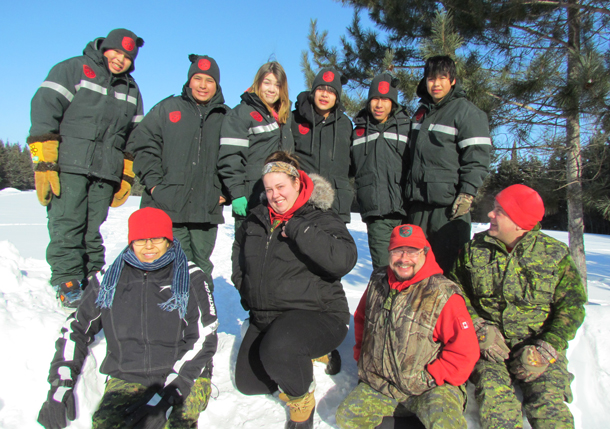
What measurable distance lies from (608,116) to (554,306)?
358 cm

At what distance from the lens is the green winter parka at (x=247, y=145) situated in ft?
9.48

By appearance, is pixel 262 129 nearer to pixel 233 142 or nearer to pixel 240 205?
pixel 233 142

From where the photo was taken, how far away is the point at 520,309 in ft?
7.18

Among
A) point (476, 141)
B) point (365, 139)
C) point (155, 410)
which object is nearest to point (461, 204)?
point (476, 141)

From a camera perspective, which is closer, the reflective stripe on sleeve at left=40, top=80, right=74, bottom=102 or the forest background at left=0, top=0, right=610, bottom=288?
the reflective stripe on sleeve at left=40, top=80, right=74, bottom=102

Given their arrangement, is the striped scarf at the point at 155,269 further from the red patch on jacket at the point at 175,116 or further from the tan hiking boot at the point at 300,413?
the red patch on jacket at the point at 175,116

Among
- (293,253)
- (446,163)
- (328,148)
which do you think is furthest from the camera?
(328,148)

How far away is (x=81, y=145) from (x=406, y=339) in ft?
8.82

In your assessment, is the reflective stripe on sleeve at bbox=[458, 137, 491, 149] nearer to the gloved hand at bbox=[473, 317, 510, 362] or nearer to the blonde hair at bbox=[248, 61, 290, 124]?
the gloved hand at bbox=[473, 317, 510, 362]

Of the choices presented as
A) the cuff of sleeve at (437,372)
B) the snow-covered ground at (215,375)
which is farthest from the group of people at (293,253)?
the snow-covered ground at (215,375)

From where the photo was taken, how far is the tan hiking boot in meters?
2.00

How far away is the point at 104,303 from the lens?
2.01m

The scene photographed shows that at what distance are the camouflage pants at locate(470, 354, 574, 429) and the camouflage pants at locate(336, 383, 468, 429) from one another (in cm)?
12

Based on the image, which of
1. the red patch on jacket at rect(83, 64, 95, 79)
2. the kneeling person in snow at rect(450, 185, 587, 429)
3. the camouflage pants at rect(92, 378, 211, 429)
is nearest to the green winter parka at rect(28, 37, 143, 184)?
the red patch on jacket at rect(83, 64, 95, 79)
